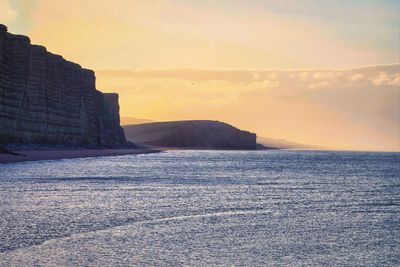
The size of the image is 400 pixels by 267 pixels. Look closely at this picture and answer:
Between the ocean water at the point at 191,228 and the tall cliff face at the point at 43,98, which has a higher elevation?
the tall cliff face at the point at 43,98

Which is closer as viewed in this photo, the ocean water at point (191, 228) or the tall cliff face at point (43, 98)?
the ocean water at point (191, 228)

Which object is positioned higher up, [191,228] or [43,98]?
[43,98]

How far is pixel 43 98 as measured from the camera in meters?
92.1

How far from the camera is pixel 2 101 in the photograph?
79250 mm

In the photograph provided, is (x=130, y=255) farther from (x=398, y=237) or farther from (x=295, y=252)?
(x=398, y=237)

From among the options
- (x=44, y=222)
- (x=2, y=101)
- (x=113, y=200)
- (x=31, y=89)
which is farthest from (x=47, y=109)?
(x=44, y=222)

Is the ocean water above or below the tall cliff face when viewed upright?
below

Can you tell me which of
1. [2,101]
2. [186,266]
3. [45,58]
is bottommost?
[186,266]

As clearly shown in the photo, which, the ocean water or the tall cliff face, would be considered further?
the tall cliff face

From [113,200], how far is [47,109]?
6872 centimetres

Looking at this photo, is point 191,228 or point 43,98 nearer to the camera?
point 191,228

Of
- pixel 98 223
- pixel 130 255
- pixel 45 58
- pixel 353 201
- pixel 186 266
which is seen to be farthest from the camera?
pixel 45 58

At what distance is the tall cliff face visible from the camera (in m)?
82.5

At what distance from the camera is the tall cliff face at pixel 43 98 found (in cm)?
8246
